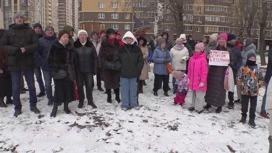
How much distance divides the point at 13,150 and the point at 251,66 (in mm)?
5251

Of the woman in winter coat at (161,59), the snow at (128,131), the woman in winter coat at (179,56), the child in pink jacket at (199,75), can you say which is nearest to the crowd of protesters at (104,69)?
the child in pink jacket at (199,75)

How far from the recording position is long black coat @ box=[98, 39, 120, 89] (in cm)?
742

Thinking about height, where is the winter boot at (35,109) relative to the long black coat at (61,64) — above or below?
below

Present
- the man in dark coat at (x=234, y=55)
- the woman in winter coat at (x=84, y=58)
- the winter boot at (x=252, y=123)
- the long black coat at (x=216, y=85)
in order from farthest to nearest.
→ the man in dark coat at (x=234, y=55)
the long black coat at (x=216, y=85)
the woman in winter coat at (x=84, y=58)
the winter boot at (x=252, y=123)

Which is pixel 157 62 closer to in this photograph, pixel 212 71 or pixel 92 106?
pixel 212 71

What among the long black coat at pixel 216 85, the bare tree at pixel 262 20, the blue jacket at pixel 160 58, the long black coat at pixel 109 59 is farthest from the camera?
the bare tree at pixel 262 20

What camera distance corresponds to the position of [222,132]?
6199mm

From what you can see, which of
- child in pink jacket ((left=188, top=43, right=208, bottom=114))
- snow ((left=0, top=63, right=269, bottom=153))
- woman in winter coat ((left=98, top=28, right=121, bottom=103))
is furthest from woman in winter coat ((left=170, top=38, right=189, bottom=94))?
woman in winter coat ((left=98, top=28, right=121, bottom=103))

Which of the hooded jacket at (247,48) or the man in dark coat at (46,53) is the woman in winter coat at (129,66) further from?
the hooded jacket at (247,48)

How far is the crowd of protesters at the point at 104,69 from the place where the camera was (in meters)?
6.46

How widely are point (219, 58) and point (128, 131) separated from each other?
9.90 feet

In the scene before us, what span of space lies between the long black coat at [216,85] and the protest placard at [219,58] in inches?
4.8

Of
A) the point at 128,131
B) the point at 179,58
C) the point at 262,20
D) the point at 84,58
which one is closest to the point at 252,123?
the point at 179,58

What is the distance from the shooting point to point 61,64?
654 centimetres
